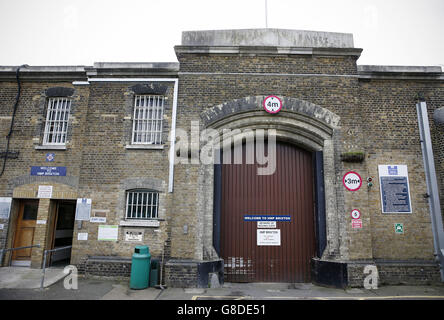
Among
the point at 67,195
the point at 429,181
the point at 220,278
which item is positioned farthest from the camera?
the point at 67,195

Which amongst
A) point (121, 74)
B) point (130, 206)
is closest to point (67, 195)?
point (130, 206)

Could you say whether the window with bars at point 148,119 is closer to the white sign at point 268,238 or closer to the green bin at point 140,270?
the green bin at point 140,270

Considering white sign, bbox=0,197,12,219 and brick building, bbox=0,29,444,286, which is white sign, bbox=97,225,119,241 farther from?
white sign, bbox=0,197,12,219

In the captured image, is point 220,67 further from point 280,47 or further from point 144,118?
point 144,118

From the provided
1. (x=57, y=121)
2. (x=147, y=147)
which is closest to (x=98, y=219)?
(x=147, y=147)

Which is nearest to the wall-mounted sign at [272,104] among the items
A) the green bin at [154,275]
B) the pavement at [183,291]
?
the pavement at [183,291]

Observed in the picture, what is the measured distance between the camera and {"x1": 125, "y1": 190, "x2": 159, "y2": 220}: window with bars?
8523mm

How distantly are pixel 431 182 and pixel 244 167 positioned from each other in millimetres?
5890

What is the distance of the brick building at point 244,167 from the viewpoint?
8.06 meters

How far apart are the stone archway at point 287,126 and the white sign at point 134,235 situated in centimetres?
204

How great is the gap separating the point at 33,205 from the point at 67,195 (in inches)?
63.4

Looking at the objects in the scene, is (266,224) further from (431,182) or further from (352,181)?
(431,182)

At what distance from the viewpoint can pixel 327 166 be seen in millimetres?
8344

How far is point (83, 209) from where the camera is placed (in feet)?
28.2
